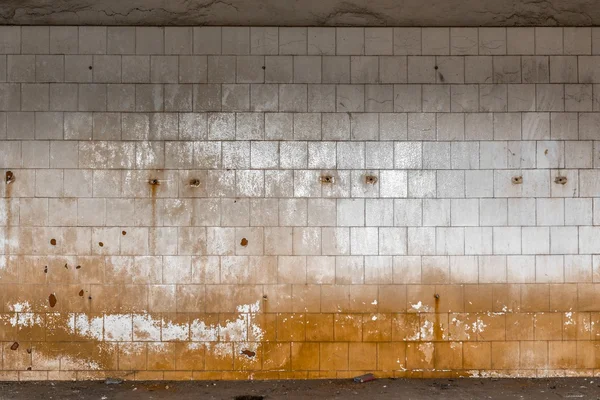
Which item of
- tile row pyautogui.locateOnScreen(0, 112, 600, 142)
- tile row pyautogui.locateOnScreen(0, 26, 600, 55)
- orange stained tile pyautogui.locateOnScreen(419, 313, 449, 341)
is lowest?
orange stained tile pyautogui.locateOnScreen(419, 313, 449, 341)

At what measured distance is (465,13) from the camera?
4281 millimetres

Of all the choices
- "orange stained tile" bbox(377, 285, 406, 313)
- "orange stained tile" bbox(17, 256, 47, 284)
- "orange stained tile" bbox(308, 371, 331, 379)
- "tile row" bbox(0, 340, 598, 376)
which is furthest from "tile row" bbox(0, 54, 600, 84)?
"orange stained tile" bbox(308, 371, 331, 379)

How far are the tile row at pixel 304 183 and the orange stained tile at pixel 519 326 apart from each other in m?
0.98

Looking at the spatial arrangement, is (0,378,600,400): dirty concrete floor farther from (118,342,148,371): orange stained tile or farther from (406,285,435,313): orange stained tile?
(406,285,435,313): orange stained tile

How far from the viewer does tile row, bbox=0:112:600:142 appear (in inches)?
166

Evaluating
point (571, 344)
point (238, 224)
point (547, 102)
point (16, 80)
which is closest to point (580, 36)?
point (547, 102)

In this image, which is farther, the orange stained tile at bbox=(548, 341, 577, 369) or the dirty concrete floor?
the orange stained tile at bbox=(548, 341, 577, 369)

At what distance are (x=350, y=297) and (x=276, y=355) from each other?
77 centimetres

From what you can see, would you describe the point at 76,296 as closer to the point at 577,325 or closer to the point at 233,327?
the point at 233,327

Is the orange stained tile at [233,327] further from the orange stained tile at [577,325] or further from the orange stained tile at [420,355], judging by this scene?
the orange stained tile at [577,325]

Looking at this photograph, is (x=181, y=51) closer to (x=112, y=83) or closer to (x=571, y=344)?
(x=112, y=83)

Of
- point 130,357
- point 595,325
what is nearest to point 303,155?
point 130,357

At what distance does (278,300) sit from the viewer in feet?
13.9

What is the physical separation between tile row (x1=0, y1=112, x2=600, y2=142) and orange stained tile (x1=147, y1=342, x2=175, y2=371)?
1676mm
